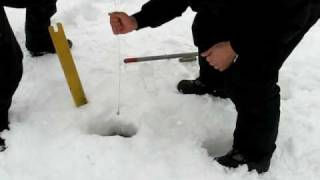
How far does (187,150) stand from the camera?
72.4 inches

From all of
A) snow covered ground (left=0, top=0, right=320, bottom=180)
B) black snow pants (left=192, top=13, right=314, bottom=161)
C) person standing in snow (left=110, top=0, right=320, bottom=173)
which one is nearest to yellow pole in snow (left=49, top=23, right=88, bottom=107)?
snow covered ground (left=0, top=0, right=320, bottom=180)

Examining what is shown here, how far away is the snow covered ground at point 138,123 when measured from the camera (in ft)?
5.74

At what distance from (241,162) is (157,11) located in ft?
2.48

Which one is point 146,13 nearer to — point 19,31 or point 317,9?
point 317,9

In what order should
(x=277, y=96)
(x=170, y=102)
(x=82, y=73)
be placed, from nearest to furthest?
(x=277, y=96) < (x=170, y=102) < (x=82, y=73)

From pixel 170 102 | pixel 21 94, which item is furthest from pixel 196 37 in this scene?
pixel 21 94

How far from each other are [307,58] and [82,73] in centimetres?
140

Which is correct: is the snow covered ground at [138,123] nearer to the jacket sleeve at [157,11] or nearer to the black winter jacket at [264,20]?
the jacket sleeve at [157,11]

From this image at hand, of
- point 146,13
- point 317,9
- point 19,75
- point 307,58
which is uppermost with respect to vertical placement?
point 317,9

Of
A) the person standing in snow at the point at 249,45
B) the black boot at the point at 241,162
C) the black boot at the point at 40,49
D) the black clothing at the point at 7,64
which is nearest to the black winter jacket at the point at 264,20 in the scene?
the person standing in snow at the point at 249,45

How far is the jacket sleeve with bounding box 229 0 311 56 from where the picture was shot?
1.23m

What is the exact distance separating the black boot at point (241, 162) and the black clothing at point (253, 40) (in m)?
0.02

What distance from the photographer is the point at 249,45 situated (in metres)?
1.34

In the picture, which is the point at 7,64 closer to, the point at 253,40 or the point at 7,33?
the point at 7,33
